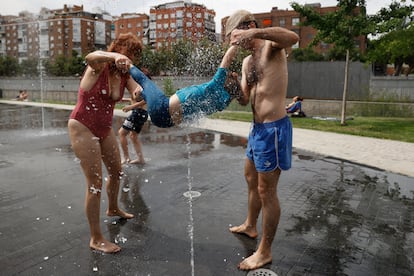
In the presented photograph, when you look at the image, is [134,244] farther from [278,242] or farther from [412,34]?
[412,34]

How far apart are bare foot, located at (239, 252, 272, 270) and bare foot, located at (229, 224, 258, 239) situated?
0.56m

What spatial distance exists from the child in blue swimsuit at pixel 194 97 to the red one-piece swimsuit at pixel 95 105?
35 centimetres

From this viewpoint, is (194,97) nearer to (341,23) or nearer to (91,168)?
(91,168)

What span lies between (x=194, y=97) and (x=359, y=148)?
22.5 feet

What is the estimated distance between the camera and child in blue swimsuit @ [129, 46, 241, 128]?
3047 millimetres

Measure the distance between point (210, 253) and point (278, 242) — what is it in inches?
28.5

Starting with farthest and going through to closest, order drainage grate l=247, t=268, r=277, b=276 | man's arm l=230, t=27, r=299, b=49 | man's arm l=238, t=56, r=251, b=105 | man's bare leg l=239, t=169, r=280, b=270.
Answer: man's arm l=238, t=56, r=251, b=105 → man's bare leg l=239, t=169, r=280, b=270 → drainage grate l=247, t=268, r=277, b=276 → man's arm l=230, t=27, r=299, b=49

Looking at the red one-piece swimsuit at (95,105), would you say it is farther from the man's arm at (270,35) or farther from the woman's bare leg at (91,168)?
the man's arm at (270,35)

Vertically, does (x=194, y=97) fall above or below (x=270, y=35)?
below

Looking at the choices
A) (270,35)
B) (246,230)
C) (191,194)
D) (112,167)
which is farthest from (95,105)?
(191,194)

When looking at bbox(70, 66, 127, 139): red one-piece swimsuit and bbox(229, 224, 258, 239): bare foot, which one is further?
bbox(229, 224, 258, 239): bare foot

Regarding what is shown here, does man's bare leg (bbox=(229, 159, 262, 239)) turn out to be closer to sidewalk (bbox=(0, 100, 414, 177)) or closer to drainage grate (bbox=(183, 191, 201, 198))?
drainage grate (bbox=(183, 191, 201, 198))

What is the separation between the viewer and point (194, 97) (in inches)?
121

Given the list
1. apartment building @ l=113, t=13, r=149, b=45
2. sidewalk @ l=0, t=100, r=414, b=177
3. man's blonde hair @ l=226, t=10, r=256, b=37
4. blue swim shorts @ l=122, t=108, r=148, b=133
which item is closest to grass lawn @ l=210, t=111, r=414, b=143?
sidewalk @ l=0, t=100, r=414, b=177
